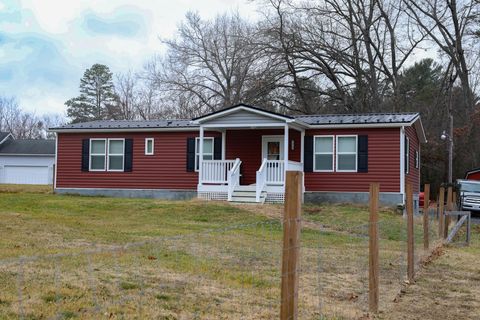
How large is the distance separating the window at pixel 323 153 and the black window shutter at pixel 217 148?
145 inches

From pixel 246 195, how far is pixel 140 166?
5215 millimetres

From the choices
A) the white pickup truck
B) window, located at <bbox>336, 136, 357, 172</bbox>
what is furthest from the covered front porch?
the white pickup truck

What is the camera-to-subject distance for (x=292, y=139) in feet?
70.7

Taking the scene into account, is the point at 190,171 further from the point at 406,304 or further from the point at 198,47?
the point at 198,47

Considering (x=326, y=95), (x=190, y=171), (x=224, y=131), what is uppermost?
(x=326, y=95)

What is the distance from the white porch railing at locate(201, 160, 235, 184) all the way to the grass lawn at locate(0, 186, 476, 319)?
6187 millimetres

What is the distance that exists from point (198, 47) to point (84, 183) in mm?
19643

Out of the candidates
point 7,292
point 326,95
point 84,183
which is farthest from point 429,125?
point 7,292

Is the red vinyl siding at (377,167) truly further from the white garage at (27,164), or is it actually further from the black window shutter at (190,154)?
the white garage at (27,164)

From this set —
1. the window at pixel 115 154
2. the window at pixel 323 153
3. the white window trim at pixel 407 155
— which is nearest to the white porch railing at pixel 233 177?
the window at pixel 323 153

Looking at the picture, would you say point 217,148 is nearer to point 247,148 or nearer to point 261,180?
point 247,148

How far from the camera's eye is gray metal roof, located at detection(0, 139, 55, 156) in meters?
43.8

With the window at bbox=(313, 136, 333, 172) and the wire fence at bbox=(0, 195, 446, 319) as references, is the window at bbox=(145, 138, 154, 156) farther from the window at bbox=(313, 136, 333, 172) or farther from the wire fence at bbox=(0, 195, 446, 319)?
the wire fence at bbox=(0, 195, 446, 319)

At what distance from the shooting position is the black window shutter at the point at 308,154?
2112 cm
